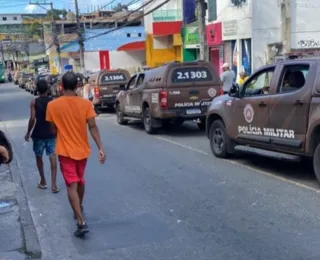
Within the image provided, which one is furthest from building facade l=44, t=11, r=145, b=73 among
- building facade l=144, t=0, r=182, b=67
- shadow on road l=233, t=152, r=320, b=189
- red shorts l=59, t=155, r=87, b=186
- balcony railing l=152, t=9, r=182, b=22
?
red shorts l=59, t=155, r=87, b=186

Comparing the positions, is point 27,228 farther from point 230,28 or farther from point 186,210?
point 230,28

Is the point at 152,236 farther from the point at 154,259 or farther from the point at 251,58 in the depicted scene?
the point at 251,58

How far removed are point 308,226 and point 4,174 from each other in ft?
20.4

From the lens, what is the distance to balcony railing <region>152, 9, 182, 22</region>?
3803 centimetres

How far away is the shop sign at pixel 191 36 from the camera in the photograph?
3295cm

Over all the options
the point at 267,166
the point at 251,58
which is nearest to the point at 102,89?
the point at 251,58

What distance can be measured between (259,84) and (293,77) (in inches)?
43.4

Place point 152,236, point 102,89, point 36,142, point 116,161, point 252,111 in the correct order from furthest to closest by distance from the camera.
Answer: point 102,89 < point 116,161 < point 252,111 < point 36,142 < point 152,236

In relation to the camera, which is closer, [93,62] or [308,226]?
[308,226]

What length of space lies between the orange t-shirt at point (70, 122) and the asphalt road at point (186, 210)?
1.02m

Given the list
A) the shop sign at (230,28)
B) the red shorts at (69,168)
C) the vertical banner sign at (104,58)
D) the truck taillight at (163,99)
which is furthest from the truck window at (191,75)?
the vertical banner sign at (104,58)

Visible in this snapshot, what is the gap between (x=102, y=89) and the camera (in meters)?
22.8

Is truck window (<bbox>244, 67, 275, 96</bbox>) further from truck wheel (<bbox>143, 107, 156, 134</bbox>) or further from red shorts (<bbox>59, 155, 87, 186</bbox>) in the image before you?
truck wheel (<bbox>143, 107, 156, 134</bbox>)

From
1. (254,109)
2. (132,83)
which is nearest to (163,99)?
(132,83)
